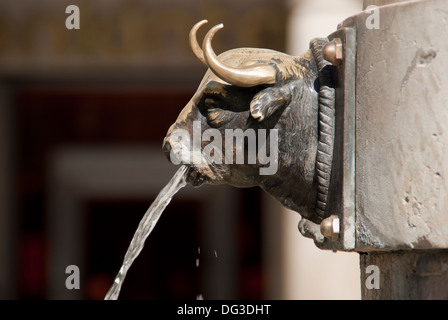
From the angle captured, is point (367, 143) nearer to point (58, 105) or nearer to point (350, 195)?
point (350, 195)

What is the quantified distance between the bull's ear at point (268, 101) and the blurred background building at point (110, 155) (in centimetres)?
397

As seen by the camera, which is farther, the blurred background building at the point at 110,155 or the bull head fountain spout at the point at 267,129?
the blurred background building at the point at 110,155

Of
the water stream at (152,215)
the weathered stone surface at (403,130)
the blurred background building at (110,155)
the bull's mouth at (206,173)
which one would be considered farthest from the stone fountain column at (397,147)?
the blurred background building at (110,155)

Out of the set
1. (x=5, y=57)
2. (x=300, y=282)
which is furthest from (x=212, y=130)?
(x=5, y=57)

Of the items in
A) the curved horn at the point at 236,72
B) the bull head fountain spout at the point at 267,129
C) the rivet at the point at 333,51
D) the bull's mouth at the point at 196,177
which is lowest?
the bull's mouth at the point at 196,177

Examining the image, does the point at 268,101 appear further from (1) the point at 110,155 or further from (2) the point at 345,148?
(1) the point at 110,155

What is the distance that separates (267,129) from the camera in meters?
1.45

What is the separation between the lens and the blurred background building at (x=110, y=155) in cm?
548

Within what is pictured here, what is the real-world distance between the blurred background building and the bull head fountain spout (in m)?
3.92

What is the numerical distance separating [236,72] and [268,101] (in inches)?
3.2

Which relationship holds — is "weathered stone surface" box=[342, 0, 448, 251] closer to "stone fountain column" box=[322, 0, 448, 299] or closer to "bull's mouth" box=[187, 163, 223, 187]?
"stone fountain column" box=[322, 0, 448, 299]

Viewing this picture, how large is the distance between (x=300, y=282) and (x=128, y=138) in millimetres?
2810

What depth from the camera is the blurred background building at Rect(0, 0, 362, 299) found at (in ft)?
18.0

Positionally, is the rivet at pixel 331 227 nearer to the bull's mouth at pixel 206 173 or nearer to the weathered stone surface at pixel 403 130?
the weathered stone surface at pixel 403 130
